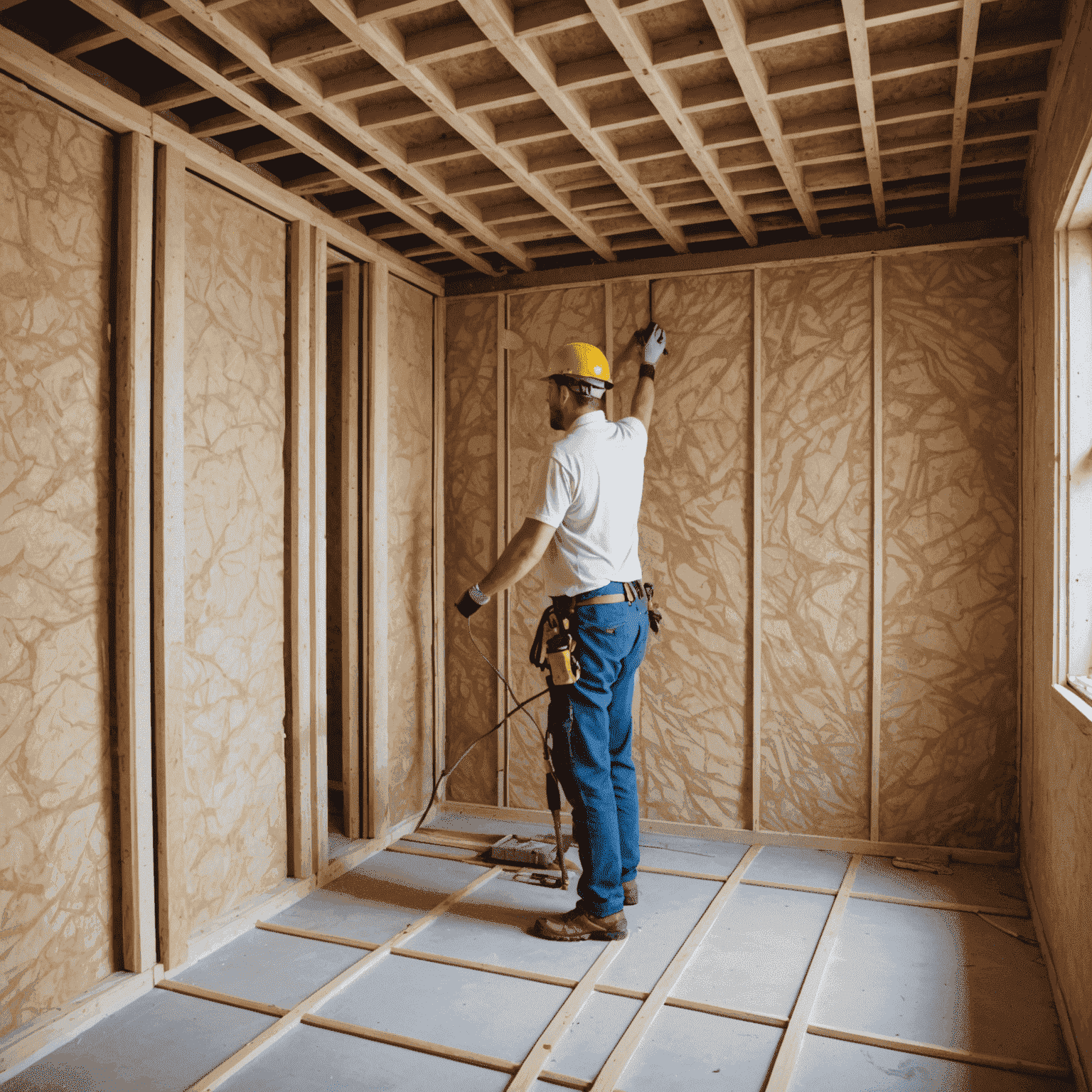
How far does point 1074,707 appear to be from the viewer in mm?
2408

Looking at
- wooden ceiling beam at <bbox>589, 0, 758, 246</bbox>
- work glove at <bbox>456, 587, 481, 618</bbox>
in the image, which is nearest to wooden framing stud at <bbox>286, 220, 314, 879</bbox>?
work glove at <bbox>456, 587, 481, 618</bbox>

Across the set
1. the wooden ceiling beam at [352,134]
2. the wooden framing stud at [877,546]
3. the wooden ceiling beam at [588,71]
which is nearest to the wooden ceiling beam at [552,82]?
the wooden ceiling beam at [588,71]

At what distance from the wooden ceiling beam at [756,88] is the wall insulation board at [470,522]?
179cm

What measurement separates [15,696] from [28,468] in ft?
2.21

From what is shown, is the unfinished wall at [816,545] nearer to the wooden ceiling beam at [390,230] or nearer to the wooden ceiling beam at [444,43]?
the wooden ceiling beam at [390,230]

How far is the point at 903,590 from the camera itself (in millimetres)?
3986

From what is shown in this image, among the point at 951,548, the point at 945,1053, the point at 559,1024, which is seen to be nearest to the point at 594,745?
the point at 559,1024

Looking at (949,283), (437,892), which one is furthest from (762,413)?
(437,892)

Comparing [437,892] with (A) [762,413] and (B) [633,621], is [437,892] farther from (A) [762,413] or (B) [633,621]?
(A) [762,413]

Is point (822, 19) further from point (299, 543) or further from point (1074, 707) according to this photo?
point (299, 543)

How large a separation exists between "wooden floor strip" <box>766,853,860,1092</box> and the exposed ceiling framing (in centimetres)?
293

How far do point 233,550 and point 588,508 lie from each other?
4.59ft

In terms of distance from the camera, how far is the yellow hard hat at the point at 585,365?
11.3 feet

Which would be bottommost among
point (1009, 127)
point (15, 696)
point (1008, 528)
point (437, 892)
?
point (437, 892)
